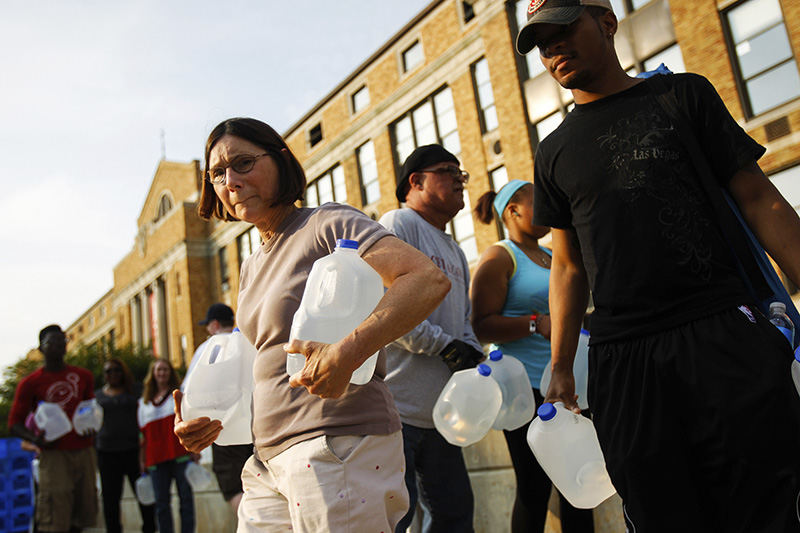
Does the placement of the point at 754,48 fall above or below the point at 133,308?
below

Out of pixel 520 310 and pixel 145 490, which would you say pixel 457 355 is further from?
pixel 145 490

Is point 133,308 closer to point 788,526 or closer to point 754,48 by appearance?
point 754,48

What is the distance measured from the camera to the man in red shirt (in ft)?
22.8

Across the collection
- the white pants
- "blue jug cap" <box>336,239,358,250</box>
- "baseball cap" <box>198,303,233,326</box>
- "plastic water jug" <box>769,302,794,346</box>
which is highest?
"baseball cap" <box>198,303,233,326</box>

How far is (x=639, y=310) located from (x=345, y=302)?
34.6 inches

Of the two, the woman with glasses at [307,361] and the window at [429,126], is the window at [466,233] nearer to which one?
the window at [429,126]

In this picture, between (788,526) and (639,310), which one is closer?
(788,526)

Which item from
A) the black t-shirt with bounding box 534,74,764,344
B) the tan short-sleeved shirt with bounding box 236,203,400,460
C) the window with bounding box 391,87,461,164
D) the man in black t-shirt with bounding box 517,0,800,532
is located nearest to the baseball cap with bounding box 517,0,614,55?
the man in black t-shirt with bounding box 517,0,800,532

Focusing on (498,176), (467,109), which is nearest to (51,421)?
(498,176)

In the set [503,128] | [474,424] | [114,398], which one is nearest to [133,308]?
[503,128]

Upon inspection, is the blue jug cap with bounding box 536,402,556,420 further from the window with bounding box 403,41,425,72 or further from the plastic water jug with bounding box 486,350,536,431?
the window with bounding box 403,41,425,72

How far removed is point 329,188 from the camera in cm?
3033

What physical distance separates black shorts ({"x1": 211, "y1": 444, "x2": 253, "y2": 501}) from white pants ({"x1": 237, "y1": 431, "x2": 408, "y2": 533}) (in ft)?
12.5

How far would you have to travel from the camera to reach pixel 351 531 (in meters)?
1.88
